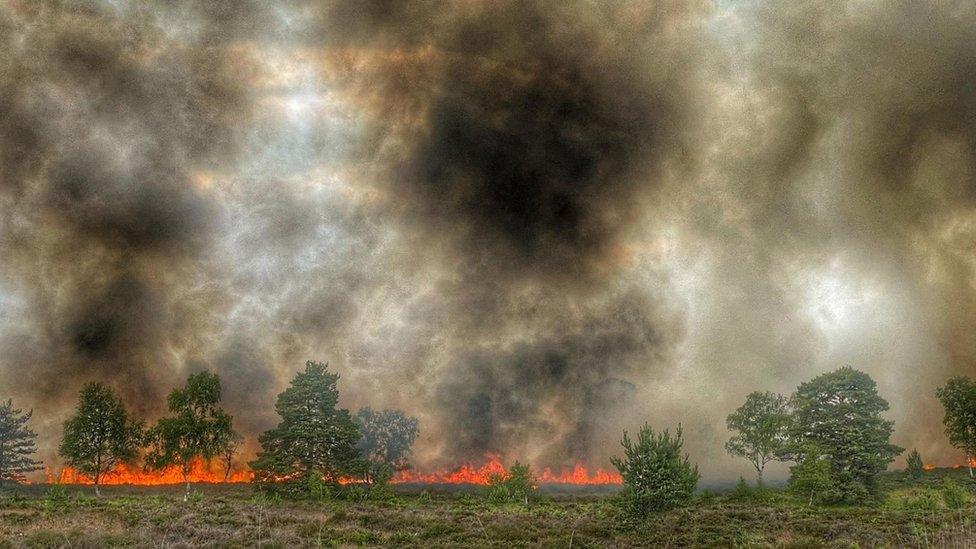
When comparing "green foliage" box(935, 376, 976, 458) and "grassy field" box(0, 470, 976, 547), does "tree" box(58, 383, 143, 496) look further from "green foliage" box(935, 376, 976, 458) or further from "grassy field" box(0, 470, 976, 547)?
"green foliage" box(935, 376, 976, 458)

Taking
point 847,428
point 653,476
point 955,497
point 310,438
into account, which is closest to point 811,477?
point 847,428

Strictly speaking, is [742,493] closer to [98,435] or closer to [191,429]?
[191,429]

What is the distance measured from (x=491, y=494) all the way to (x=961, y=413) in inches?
2513

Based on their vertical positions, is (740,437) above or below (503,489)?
above

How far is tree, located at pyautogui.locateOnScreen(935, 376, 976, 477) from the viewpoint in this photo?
7088 cm

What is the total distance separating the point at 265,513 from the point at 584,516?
24.0 meters

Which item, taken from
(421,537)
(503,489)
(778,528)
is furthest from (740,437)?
(421,537)

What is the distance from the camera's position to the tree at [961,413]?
70875mm

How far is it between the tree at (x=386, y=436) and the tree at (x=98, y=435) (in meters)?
34.8

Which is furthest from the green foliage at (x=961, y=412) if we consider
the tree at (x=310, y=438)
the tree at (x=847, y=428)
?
the tree at (x=310, y=438)

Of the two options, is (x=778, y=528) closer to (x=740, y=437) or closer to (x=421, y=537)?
(x=421, y=537)

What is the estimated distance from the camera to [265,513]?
3494 centimetres

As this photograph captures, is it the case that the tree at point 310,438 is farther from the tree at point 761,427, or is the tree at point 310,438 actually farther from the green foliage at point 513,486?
the tree at point 761,427

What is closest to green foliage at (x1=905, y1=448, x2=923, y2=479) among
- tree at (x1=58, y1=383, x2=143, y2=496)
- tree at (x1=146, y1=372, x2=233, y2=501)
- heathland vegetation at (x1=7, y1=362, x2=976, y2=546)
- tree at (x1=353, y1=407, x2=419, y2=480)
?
heathland vegetation at (x1=7, y1=362, x2=976, y2=546)
